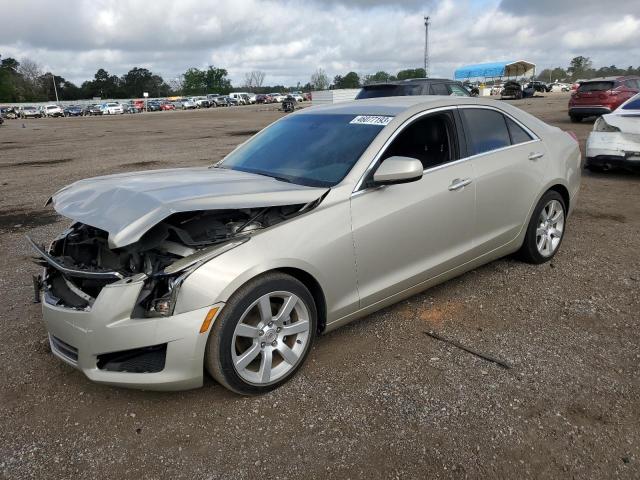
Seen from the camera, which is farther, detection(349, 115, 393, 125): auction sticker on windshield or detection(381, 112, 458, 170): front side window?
detection(381, 112, 458, 170): front side window

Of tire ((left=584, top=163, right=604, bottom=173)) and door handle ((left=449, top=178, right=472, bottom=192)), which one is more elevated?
door handle ((left=449, top=178, right=472, bottom=192))

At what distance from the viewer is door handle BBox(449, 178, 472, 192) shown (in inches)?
150

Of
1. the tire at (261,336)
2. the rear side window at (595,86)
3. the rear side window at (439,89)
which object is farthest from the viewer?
the rear side window at (595,86)

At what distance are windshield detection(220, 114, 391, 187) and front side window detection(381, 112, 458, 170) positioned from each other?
0.25m

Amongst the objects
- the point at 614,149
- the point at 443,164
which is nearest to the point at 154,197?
the point at 443,164

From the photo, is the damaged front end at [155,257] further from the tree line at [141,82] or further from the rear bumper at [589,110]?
the tree line at [141,82]

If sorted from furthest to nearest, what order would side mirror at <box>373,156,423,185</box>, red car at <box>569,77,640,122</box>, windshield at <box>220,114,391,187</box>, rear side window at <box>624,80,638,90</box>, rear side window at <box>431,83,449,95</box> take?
1. rear side window at <box>624,80,638,90</box>
2. red car at <box>569,77,640,122</box>
3. rear side window at <box>431,83,449,95</box>
4. windshield at <box>220,114,391,187</box>
5. side mirror at <box>373,156,423,185</box>

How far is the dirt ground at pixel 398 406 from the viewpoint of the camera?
8.25 feet

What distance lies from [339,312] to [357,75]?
11124 cm

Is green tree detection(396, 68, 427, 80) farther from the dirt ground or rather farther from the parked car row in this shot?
the dirt ground

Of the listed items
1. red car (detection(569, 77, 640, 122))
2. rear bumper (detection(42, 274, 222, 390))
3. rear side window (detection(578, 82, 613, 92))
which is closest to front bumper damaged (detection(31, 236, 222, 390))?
rear bumper (detection(42, 274, 222, 390))

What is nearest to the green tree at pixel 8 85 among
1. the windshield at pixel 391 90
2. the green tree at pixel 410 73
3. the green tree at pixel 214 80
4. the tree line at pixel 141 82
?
the tree line at pixel 141 82

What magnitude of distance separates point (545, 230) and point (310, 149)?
2496mm

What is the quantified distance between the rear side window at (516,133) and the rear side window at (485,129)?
0.06m
